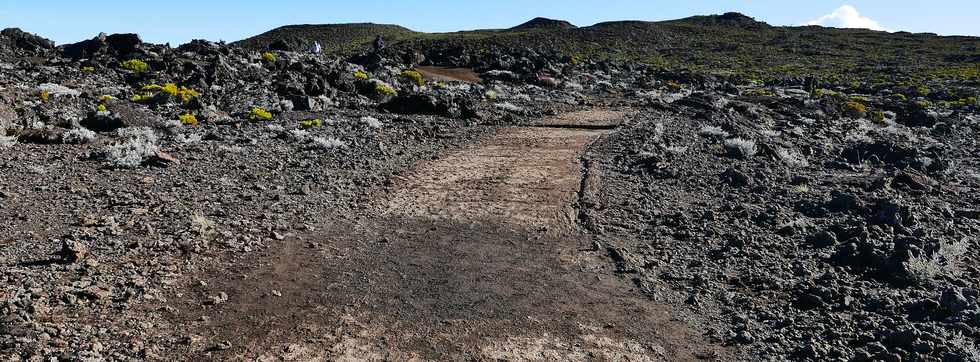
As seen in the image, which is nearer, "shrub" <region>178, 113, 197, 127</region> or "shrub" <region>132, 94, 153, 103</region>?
"shrub" <region>178, 113, 197, 127</region>

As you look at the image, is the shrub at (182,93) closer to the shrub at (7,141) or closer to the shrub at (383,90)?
the shrub at (383,90)

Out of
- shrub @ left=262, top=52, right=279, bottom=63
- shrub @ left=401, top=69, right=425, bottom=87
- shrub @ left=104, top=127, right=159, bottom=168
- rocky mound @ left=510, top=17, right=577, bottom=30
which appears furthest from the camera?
rocky mound @ left=510, top=17, right=577, bottom=30

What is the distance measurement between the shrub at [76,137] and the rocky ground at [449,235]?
48 mm

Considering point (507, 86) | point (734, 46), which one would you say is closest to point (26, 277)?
point (507, 86)

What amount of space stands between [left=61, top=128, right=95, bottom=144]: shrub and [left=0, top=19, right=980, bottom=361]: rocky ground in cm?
5

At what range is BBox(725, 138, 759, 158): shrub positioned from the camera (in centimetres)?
1705

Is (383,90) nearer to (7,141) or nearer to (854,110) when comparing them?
→ (7,141)

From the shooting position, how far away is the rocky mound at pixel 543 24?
373ft

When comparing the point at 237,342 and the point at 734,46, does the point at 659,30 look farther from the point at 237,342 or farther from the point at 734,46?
the point at 237,342

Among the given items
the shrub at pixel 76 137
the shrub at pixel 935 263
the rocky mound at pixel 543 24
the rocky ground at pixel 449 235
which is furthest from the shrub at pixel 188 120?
the rocky mound at pixel 543 24

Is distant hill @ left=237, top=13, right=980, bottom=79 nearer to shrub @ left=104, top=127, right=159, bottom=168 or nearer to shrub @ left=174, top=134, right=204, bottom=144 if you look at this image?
shrub @ left=174, top=134, right=204, bottom=144

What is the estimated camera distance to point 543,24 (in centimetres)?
11856

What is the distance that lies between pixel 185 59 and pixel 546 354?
29.3 m

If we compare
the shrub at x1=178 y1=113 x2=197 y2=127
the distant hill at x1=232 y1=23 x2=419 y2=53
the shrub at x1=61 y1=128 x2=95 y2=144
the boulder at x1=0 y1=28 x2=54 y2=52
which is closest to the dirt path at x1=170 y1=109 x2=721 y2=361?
the shrub at x1=61 y1=128 x2=95 y2=144
